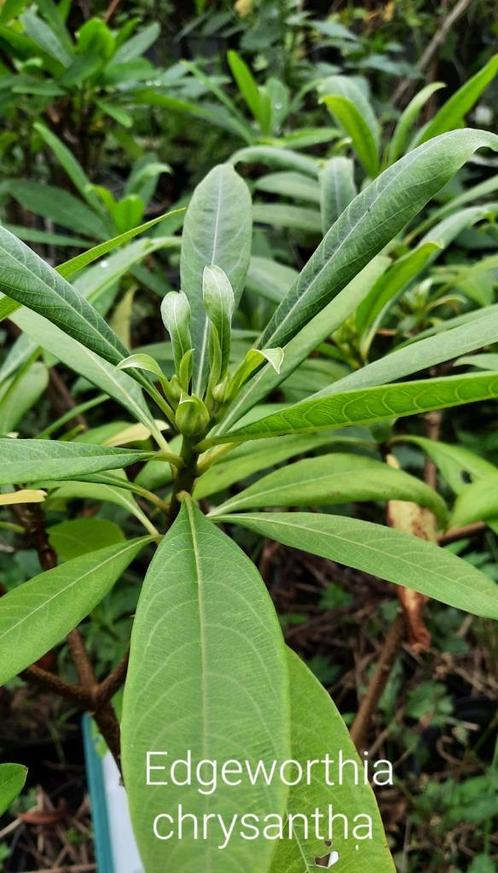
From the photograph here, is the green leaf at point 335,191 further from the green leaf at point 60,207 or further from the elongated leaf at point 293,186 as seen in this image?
the green leaf at point 60,207

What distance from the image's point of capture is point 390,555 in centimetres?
51

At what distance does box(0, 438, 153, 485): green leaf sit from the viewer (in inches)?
15.5

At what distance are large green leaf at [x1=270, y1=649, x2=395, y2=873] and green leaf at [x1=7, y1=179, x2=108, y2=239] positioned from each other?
89 centimetres

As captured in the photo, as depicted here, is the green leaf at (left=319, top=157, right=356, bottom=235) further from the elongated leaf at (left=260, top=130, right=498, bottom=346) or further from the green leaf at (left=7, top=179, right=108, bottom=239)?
the green leaf at (left=7, top=179, right=108, bottom=239)

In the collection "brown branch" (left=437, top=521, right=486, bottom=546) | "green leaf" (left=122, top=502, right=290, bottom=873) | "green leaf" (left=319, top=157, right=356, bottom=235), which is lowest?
"green leaf" (left=122, top=502, right=290, bottom=873)

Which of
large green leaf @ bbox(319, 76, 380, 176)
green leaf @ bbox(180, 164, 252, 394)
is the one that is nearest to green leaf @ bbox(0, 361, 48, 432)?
green leaf @ bbox(180, 164, 252, 394)

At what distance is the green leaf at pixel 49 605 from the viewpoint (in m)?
0.44

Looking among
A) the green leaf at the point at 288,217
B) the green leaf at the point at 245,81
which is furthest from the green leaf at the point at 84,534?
the green leaf at the point at 245,81

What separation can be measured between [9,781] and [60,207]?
92 centimetres

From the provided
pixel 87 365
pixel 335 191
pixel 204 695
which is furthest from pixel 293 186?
pixel 204 695

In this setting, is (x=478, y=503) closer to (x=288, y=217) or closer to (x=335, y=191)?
(x=335, y=191)

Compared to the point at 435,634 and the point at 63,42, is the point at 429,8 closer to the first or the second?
the point at 63,42

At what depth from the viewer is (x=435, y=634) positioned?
1395 millimetres

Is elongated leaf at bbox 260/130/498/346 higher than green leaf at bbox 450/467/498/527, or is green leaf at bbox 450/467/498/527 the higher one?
elongated leaf at bbox 260/130/498/346
